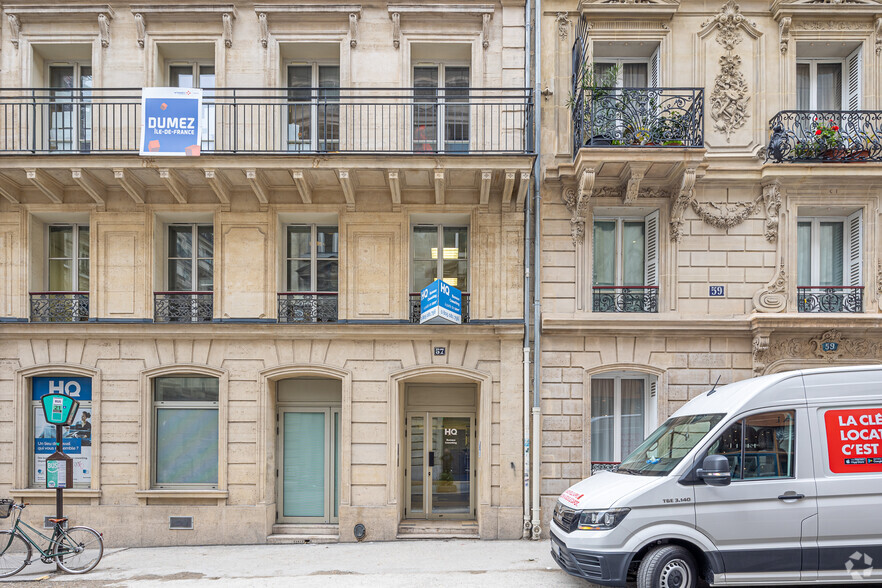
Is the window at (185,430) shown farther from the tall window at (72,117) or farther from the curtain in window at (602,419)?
the curtain in window at (602,419)

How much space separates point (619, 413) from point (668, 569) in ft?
14.7

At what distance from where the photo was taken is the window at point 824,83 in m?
11.8

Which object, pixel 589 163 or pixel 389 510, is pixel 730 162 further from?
pixel 389 510

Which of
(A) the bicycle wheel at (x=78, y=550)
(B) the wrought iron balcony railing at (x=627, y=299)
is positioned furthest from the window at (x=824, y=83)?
(A) the bicycle wheel at (x=78, y=550)

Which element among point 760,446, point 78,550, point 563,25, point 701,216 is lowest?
point 78,550

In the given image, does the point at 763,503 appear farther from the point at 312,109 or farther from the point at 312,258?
the point at 312,109

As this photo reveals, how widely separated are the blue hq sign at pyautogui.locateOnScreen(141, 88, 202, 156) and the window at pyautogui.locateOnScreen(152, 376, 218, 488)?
4074 millimetres

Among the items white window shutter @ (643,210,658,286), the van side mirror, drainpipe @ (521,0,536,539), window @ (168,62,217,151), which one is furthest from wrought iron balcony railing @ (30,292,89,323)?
the van side mirror

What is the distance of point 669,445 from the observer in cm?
802

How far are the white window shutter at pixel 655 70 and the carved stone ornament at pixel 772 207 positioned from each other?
2.76 m

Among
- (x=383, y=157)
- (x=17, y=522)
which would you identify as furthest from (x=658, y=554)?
(x=17, y=522)

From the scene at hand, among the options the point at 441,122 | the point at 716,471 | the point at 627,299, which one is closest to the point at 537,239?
the point at 627,299

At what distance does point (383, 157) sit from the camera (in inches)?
414

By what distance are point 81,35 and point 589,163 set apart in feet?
31.1
